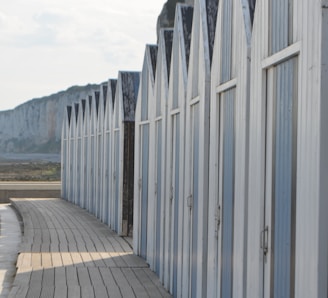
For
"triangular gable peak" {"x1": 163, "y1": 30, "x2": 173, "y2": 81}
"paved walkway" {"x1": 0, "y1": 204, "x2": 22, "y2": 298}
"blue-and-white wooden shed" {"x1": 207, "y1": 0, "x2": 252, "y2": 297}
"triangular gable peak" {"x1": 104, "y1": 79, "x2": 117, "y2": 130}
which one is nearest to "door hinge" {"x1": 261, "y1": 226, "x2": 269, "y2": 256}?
"blue-and-white wooden shed" {"x1": 207, "y1": 0, "x2": 252, "y2": 297}

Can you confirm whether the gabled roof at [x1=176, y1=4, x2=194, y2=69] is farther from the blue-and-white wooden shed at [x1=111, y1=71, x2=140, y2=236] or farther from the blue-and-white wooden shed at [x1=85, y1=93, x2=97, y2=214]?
the blue-and-white wooden shed at [x1=85, y1=93, x2=97, y2=214]

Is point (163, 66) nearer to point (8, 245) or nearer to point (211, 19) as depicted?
point (211, 19)

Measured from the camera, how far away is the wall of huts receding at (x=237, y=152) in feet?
12.1

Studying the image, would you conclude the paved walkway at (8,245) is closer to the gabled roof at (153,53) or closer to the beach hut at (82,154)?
the beach hut at (82,154)

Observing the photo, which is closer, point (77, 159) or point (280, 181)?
point (280, 181)

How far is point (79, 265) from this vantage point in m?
10.4

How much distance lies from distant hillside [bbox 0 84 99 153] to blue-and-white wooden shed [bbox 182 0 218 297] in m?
95.1

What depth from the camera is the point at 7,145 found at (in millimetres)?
104188

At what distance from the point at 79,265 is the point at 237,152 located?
220 inches

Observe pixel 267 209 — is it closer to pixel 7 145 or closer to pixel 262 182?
pixel 262 182

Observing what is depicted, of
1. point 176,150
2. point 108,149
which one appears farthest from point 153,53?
point 108,149

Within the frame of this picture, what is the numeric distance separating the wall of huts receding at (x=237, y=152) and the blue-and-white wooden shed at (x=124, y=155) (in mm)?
2700

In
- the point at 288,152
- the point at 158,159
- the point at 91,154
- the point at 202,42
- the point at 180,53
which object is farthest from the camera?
the point at 91,154

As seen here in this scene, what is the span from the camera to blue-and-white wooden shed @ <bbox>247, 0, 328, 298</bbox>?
353 cm
